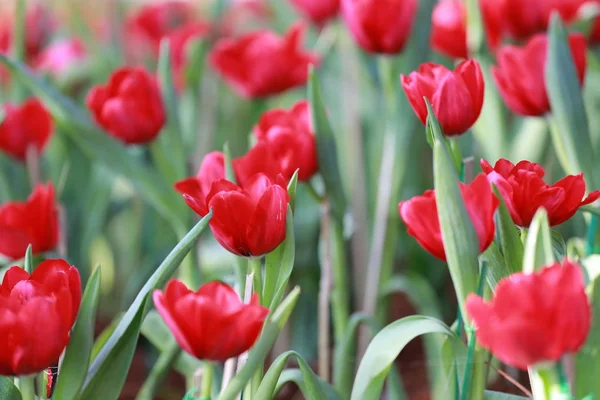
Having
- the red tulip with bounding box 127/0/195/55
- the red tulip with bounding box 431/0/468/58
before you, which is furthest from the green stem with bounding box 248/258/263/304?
the red tulip with bounding box 127/0/195/55

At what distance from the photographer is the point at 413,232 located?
1.45 ft

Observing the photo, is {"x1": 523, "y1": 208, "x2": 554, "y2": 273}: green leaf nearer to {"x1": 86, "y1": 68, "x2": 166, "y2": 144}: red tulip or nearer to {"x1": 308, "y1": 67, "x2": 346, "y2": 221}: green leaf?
{"x1": 308, "y1": 67, "x2": 346, "y2": 221}: green leaf

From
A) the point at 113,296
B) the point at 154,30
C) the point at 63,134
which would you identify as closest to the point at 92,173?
the point at 63,134

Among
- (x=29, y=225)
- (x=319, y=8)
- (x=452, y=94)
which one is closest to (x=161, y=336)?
(x=29, y=225)

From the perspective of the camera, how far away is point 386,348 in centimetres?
44

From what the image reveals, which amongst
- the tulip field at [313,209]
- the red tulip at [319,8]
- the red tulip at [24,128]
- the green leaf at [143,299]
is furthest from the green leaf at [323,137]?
the red tulip at [319,8]

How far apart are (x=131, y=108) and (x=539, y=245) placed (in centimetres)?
43

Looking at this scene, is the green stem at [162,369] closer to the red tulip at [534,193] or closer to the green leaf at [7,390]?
the green leaf at [7,390]

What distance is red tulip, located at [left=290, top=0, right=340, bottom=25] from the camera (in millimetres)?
1056

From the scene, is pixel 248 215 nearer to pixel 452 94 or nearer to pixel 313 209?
pixel 452 94

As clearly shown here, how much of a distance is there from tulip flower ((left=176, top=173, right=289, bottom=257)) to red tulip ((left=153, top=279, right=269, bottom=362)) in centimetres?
6

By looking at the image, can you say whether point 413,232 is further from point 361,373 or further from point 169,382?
point 169,382

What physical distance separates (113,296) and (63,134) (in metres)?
0.32

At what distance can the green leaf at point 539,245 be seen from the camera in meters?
0.38
